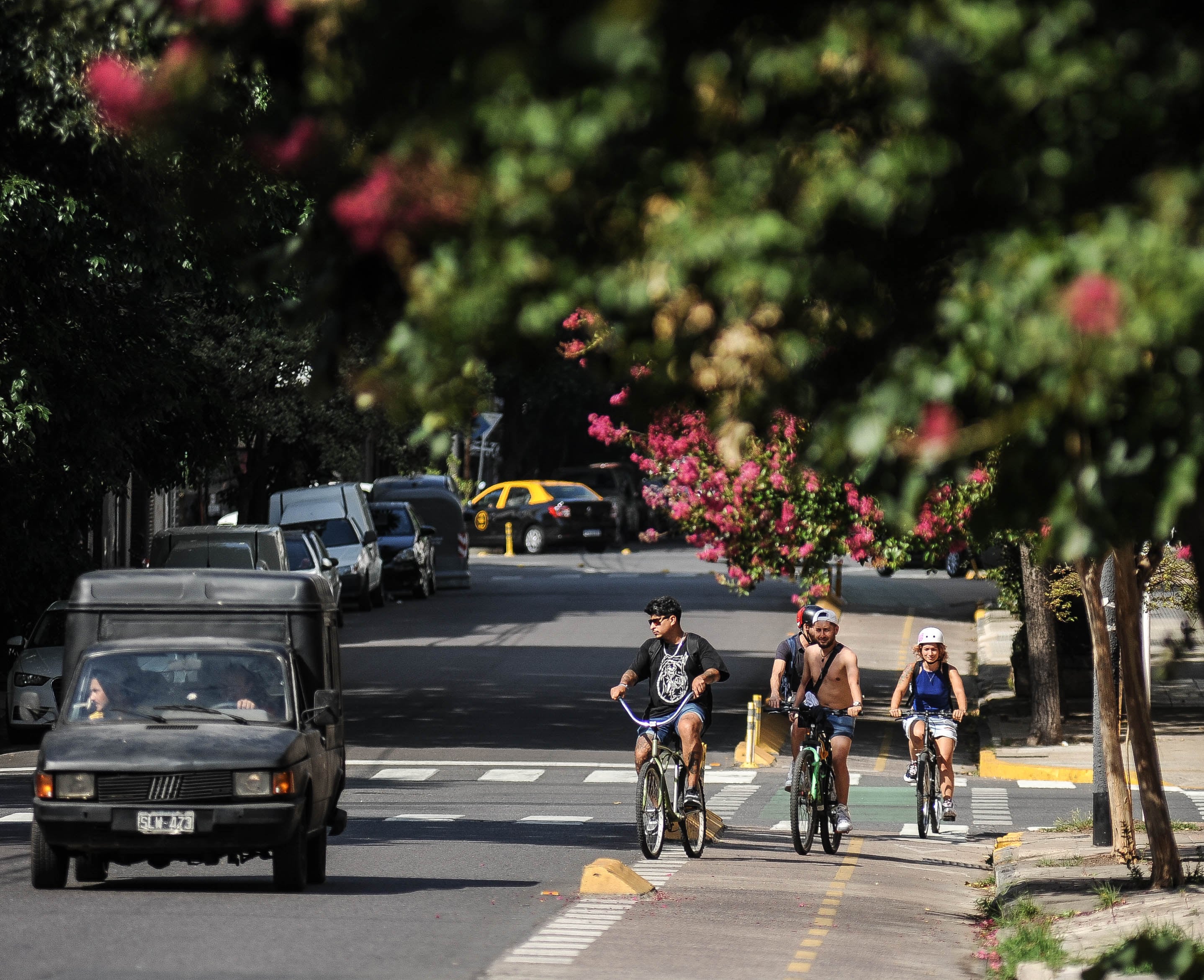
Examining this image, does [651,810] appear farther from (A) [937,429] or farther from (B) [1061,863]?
(A) [937,429]

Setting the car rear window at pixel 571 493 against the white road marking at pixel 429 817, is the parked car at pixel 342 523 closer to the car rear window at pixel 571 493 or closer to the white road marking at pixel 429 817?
the car rear window at pixel 571 493

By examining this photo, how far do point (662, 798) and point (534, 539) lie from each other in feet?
140

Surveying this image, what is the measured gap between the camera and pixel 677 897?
11805 mm

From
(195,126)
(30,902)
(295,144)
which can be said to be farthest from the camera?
(30,902)

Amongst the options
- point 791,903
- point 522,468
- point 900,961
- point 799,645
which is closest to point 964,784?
point 799,645

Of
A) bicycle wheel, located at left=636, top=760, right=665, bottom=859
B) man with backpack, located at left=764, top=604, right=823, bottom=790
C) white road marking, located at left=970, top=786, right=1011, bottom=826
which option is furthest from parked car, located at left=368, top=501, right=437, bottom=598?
bicycle wheel, located at left=636, top=760, right=665, bottom=859

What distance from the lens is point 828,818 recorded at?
14.5m

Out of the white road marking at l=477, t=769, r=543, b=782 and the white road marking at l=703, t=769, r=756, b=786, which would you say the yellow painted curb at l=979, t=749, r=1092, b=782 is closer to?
the white road marking at l=703, t=769, r=756, b=786

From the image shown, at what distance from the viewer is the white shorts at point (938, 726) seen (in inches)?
639

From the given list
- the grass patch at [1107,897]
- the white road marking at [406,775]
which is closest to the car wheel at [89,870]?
the grass patch at [1107,897]

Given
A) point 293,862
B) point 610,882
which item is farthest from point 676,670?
point 293,862

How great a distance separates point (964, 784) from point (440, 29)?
1643 cm

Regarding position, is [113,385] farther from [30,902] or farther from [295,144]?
[295,144]

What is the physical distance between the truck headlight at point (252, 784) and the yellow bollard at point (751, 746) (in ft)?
36.1
